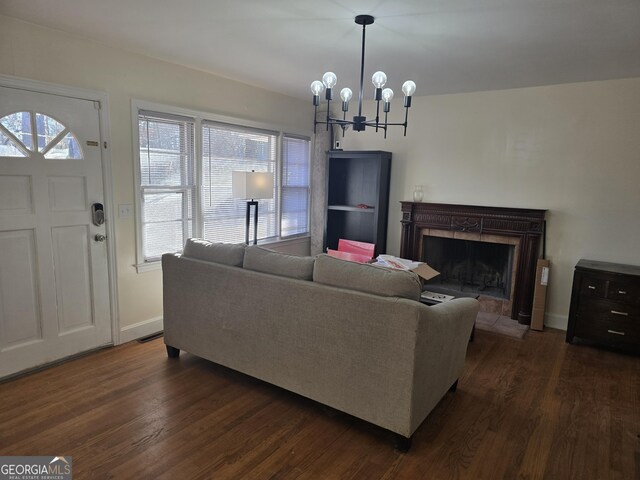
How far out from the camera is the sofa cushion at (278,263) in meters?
2.49

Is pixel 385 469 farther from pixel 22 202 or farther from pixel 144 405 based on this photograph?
pixel 22 202

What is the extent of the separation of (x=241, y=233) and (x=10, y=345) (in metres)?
2.30

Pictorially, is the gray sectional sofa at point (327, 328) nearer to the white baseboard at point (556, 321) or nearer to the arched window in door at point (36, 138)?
the arched window in door at point (36, 138)

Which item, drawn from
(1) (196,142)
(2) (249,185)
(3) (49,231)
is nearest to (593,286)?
(2) (249,185)

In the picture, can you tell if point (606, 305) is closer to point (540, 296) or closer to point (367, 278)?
point (540, 296)

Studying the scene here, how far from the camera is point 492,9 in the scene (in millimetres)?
2227

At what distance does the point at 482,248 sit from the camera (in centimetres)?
462

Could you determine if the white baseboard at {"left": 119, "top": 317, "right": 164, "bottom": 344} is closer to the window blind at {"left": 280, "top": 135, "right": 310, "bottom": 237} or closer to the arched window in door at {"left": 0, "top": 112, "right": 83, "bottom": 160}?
the arched window in door at {"left": 0, "top": 112, "right": 83, "bottom": 160}

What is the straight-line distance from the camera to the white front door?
272 cm

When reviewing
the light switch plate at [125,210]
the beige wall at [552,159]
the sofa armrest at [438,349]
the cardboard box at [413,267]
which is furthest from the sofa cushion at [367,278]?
the beige wall at [552,159]

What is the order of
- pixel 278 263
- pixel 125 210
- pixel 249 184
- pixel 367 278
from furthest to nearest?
1. pixel 249 184
2. pixel 125 210
3. pixel 278 263
4. pixel 367 278

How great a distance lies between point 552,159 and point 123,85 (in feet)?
12.9

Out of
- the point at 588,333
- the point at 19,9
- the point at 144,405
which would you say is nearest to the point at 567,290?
the point at 588,333

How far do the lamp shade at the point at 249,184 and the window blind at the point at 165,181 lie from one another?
0.43 meters
